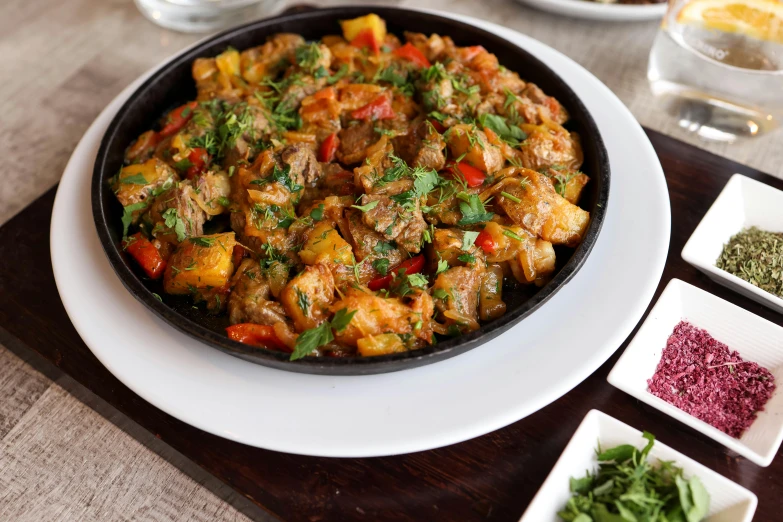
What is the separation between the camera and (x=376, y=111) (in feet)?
12.0

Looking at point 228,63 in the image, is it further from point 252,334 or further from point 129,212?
point 252,334

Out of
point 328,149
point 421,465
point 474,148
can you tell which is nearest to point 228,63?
point 328,149

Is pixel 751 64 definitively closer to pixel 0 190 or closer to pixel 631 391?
pixel 631 391

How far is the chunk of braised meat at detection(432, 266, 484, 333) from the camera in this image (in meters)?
2.85

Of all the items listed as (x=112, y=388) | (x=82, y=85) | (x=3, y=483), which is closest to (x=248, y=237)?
(x=112, y=388)

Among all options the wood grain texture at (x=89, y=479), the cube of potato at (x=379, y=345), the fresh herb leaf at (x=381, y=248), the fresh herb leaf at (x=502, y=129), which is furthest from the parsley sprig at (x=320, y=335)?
the fresh herb leaf at (x=502, y=129)

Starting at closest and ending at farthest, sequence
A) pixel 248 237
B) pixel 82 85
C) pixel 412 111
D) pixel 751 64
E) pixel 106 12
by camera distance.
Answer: pixel 248 237 → pixel 412 111 → pixel 751 64 → pixel 82 85 → pixel 106 12

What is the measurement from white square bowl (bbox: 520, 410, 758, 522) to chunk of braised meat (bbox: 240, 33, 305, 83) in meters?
2.76

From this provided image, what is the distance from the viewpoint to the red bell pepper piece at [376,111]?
3637 mm

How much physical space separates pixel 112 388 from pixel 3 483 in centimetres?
60

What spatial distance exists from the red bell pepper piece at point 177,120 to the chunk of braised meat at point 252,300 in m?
1.11

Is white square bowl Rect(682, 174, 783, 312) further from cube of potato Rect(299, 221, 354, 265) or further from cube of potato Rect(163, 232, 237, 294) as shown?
cube of potato Rect(163, 232, 237, 294)

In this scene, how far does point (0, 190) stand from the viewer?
13.7ft

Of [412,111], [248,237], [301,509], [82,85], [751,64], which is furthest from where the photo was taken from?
[82,85]
